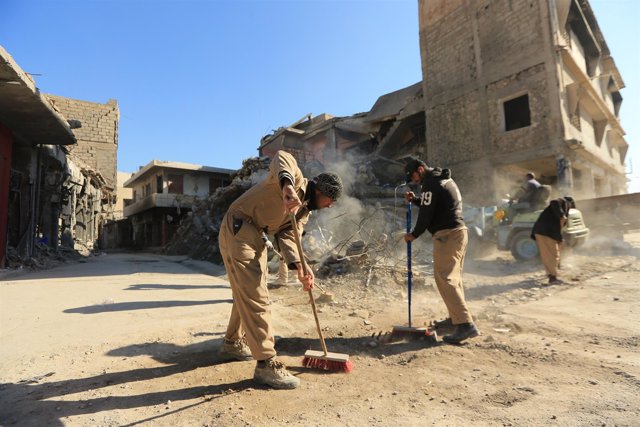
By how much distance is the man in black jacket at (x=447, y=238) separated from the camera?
310cm

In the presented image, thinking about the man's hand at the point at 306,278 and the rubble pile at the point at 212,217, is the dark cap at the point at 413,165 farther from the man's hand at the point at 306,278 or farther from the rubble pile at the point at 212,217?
the rubble pile at the point at 212,217

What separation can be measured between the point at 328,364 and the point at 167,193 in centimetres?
2475

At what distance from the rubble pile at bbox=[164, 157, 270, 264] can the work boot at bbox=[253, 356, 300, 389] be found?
30.0ft

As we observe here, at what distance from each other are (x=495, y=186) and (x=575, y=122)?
13.3 feet

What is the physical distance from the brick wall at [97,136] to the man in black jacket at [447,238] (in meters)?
23.0

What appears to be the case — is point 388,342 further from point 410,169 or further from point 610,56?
point 610,56

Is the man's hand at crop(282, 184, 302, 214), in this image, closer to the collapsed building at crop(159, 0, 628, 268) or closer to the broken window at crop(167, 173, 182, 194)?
the collapsed building at crop(159, 0, 628, 268)

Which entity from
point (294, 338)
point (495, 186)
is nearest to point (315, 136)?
point (495, 186)

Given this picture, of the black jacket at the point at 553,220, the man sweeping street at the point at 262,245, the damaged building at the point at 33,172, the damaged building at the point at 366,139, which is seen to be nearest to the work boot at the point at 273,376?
the man sweeping street at the point at 262,245

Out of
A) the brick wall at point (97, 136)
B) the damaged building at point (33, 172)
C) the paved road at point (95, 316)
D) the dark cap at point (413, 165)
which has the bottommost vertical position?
the paved road at point (95, 316)

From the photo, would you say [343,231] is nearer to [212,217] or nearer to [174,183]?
[212,217]

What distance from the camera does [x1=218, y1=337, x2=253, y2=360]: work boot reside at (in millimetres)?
2604

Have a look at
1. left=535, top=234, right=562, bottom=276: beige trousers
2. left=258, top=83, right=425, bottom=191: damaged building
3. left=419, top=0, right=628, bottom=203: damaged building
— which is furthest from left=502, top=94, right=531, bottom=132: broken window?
left=535, top=234, right=562, bottom=276: beige trousers

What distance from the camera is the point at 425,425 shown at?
1.71 m
